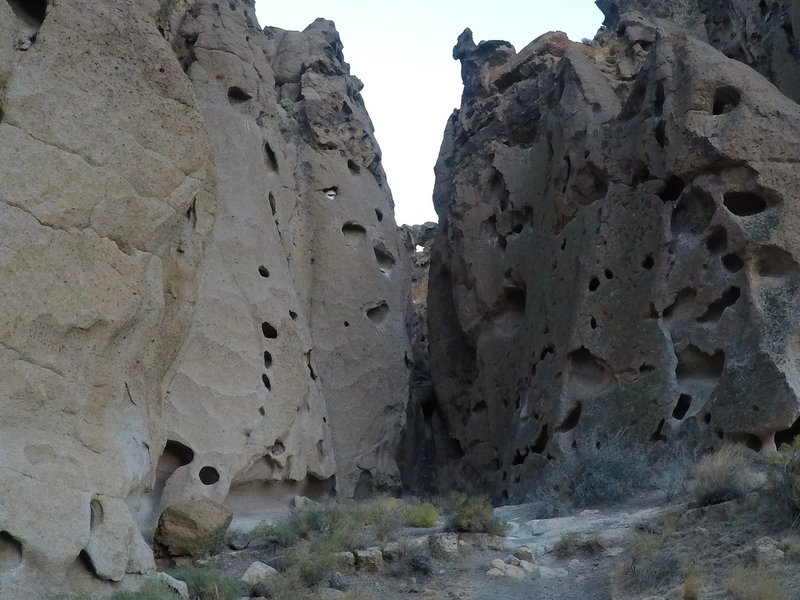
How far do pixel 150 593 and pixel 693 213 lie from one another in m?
8.06

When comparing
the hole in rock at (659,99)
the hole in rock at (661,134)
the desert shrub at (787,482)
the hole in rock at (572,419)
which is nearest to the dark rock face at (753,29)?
the hole in rock at (659,99)

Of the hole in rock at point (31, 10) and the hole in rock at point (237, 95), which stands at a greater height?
the hole in rock at point (237, 95)

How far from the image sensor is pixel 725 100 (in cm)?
1184

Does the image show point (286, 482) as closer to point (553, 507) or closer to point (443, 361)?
point (553, 507)

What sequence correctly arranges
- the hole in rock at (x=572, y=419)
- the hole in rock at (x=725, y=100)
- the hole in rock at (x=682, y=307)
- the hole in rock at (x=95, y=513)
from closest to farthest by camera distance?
the hole in rock at (x=95, y=513), the hole in rock at (x=682, y=307), the hole in rock at (x=725, y=100), the hole in rock at (x=572, y=419)

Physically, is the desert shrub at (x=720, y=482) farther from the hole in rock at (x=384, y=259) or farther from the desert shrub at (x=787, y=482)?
the hole in rock at (x=384, y=259)

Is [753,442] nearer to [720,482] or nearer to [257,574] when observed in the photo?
[720,482]

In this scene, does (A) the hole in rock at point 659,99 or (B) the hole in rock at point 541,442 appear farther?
(B) the hole in rock at point 541,442

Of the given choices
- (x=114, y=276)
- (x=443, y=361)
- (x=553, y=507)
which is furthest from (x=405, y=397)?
(x=114, y=276)

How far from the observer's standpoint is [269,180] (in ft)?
45.2

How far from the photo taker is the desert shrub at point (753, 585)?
5324 mm

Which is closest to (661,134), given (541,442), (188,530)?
(541,442)

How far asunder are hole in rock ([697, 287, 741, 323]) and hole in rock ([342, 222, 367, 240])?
6.31 metres

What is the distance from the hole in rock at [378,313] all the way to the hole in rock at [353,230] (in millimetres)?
1214
